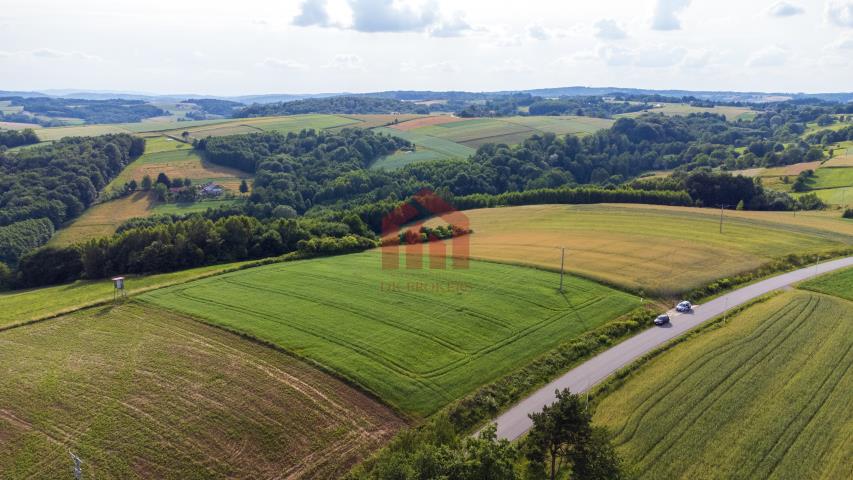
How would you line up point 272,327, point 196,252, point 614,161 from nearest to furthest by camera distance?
point 272,327 < point 196,252 < point 614,161

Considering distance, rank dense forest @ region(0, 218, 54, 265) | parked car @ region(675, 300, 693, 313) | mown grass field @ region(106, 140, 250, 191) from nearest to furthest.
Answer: parked car @ region(675, 300, 693, 313) < dense forest @ region(0, 218, 54, 265) < mown grass field @ region(106, 140, 250, 191)

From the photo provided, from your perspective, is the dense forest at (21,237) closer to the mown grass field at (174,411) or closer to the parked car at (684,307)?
the mown grass field at (174,411)

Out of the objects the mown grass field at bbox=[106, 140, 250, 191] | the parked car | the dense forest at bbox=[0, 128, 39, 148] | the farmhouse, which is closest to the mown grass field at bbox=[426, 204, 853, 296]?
the parked car

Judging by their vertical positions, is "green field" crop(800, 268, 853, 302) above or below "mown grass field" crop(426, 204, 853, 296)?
below

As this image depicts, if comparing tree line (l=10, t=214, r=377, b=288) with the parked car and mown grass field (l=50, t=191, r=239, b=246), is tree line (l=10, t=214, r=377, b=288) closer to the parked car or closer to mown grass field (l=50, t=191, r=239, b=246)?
mown grass field (l=50, t=191, r=239, b=246)

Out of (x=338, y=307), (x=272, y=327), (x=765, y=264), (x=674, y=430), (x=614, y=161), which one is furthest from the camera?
(x=614, y=161)

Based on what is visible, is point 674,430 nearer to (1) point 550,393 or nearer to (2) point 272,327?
(1) point 550,393

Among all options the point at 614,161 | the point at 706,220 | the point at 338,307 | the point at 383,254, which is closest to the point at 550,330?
the point at 338,307
